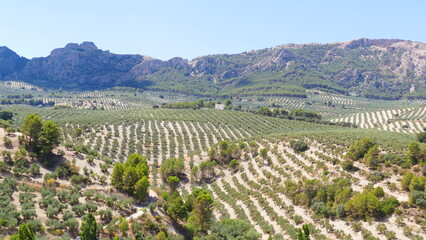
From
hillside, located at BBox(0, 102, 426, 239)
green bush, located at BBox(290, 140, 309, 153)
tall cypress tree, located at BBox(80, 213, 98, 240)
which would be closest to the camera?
tall cypress tree, located at BBox(80, 213, 98, 240)

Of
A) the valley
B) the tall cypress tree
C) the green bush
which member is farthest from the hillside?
the tall cypress tree

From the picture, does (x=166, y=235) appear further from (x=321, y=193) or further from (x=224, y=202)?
(x=321, y=193)

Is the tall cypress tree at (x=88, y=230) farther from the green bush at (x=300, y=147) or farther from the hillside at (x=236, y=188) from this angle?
the green bush at (x=300, y=147)

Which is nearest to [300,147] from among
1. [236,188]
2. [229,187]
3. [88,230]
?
[236,188]

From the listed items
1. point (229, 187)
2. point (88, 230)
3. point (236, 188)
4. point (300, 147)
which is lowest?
point (236, 188)

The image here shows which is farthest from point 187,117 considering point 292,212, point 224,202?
point 292,212

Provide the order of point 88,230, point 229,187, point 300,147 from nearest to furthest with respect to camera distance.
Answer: point 88,230 → point 229,187 → point 300,147

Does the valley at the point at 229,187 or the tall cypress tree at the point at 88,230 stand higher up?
the tall cypress tree at the point at 88,230

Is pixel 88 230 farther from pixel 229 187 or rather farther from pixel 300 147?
pixel 300 147

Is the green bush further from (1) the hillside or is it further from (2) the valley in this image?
(1) the hillside

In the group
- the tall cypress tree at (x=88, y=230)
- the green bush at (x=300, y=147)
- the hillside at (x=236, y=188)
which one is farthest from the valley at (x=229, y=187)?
the tall cypress tree at (x=88, y=230)

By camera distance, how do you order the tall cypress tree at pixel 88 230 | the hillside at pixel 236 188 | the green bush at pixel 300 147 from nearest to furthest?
the tall cypress tree at pixel 88 230 → the hillside at pixel 236 188 → the green bush at pixel 300 147

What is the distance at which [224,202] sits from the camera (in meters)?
48.5

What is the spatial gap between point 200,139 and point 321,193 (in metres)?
51.7
